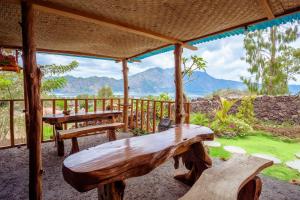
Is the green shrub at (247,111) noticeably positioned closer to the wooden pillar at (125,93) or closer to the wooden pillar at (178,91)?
the wooden pillar at (178,91)

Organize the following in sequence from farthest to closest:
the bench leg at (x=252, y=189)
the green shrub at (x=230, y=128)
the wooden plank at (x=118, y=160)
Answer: the green shrub at (x=230, y=128) → the bench leg at (x=252, y=189) → the wooden plank at (x=118, y=160)

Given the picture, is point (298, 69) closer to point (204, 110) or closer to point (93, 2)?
point (204, 110)

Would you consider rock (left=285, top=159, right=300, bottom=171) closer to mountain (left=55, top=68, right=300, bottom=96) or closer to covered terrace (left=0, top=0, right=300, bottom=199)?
covered terrace (left=0, top=0, right=300, bottom=199)

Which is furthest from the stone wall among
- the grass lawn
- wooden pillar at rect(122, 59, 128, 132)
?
wooden pillar at rect(122, 59, 128, 132)

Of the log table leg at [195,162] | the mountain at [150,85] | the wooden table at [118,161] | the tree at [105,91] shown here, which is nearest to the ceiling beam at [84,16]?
the mountain at [150,85]

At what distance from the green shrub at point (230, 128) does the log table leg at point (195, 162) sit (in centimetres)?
309

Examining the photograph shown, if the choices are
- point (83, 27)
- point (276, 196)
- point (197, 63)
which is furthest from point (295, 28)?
point (83, 27)

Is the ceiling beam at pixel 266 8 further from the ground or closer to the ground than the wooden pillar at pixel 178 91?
further from the ground

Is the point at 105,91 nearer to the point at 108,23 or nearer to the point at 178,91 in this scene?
the point at 178,91

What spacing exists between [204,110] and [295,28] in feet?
20.6

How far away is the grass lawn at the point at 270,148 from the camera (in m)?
2.89

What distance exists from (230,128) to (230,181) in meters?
4.36

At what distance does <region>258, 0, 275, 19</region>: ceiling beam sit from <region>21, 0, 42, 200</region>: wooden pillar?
2633mm

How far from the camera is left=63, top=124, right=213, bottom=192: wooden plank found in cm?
121
